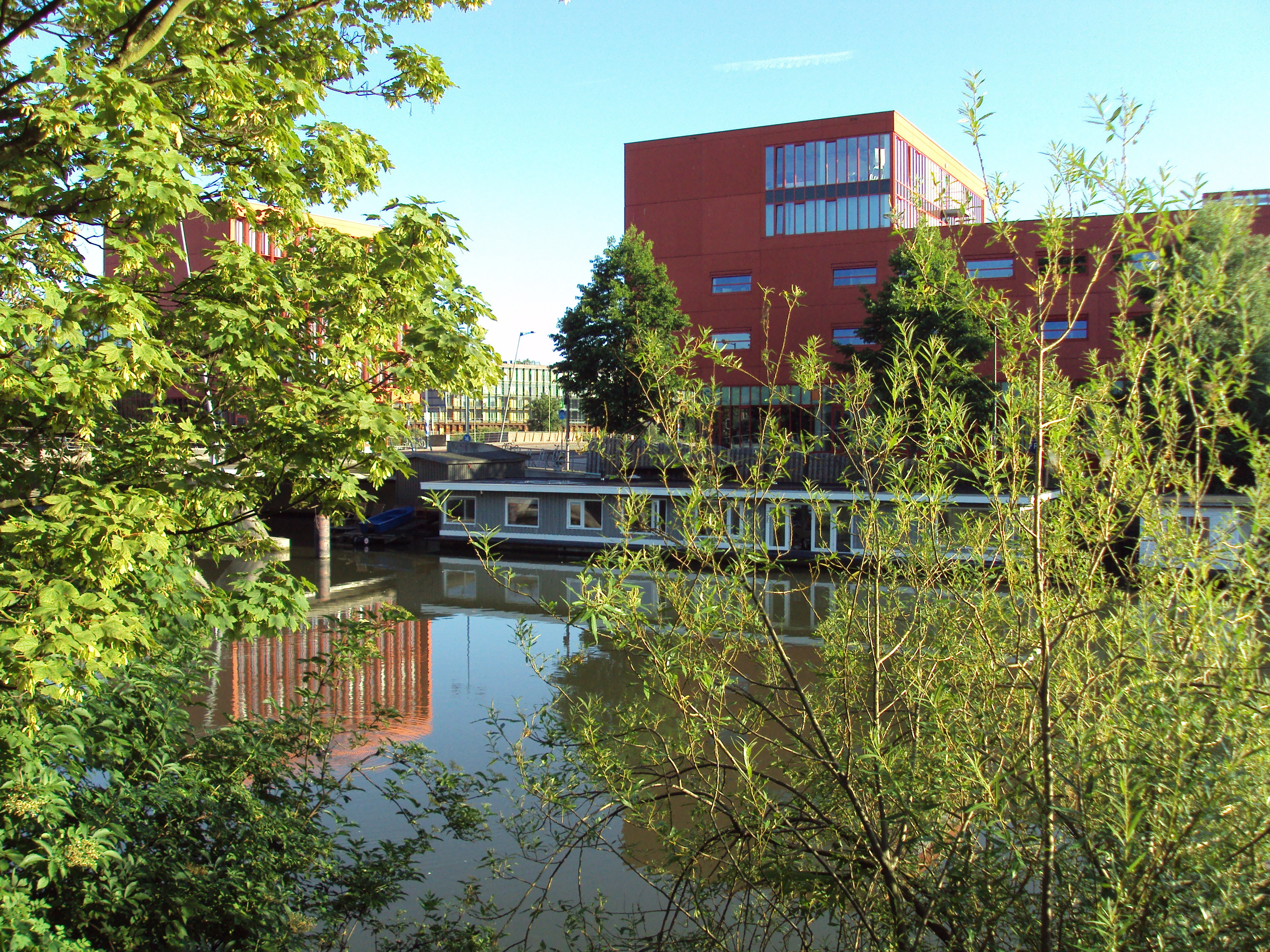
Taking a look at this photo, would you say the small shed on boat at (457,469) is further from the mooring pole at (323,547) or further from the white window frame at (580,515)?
the white window frame at (580,515)

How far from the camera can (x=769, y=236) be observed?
3591 cm

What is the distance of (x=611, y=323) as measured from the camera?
2888cm

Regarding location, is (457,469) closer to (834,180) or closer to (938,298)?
(834,180)

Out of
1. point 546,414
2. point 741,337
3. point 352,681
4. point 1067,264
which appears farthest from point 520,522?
point 546,414

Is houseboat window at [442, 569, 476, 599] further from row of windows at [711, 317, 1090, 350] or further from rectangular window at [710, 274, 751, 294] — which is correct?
rectangular window at [710, 274, 751, 294]

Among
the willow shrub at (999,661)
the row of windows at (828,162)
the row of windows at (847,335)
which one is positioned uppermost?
the row of windows at (828,162)

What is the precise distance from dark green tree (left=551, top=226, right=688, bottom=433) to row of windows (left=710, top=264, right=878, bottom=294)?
22.1ft

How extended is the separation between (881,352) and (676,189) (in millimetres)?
15982

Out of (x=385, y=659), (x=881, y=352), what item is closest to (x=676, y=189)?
(x=881, y=352)

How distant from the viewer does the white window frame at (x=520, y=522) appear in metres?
26.4

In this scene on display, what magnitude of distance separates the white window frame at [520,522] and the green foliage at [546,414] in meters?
38.5

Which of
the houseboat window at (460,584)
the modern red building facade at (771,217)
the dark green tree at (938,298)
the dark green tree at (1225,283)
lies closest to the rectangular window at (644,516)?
the dark green tree at (938,298)

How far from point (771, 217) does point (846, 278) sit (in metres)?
4.05

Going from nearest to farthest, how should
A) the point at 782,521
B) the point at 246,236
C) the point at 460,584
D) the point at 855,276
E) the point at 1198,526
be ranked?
the point at 1198,526 < the point at 782,521 < the point at 246,236 < the point at 460,584 < the point at 855,276
